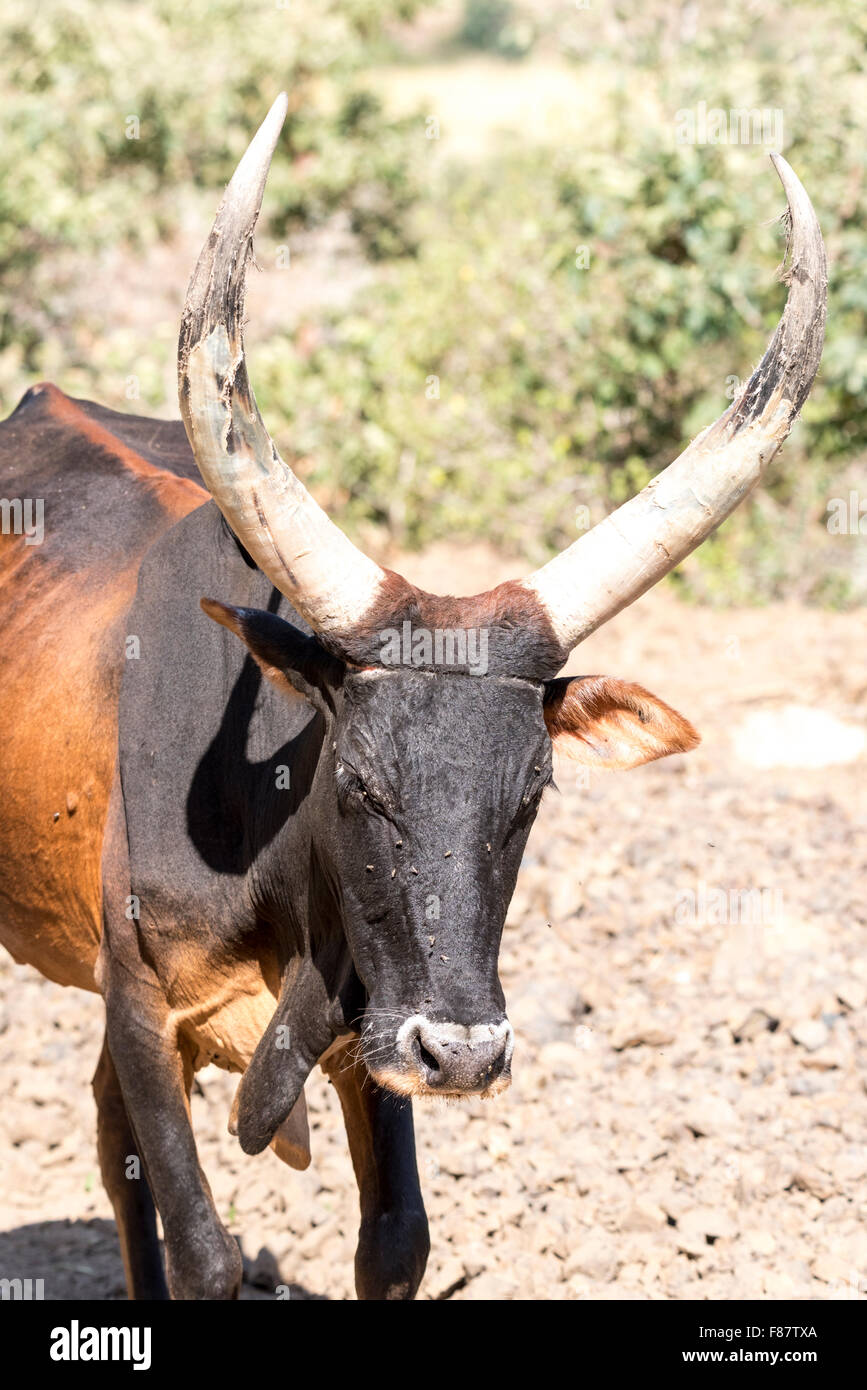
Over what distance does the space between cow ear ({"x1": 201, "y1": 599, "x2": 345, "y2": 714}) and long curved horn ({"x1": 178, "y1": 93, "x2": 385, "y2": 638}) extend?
152 mm

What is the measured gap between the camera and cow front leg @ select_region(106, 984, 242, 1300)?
394 centimetres

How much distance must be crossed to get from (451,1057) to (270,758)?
1.03 metres

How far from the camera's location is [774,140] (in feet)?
37.0

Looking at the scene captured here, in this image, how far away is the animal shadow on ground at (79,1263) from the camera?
5.19 meters

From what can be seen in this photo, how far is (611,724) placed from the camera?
3779 mm

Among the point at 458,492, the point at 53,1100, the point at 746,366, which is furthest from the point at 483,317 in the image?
the point at 53,1100

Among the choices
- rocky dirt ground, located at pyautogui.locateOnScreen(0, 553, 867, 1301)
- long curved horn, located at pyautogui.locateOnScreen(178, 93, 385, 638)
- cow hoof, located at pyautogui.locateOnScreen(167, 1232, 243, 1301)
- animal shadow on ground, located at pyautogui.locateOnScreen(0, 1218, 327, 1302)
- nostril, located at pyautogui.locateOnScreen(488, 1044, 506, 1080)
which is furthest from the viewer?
animal shadow on ground, located at pyautogui.locateOnScreen(0, 1218, 327, 1302)

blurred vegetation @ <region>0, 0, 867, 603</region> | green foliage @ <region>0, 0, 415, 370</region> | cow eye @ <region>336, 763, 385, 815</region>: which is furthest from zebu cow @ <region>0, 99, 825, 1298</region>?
green foliage @ <region>0, 0, 415, 370</region>

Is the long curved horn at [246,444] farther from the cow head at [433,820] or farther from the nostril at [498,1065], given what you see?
the nostril at [498,1065]

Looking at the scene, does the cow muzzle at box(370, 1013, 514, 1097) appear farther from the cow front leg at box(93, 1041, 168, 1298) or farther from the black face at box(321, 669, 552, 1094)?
the cow front leg at box(93, 1041, 168, 1298)

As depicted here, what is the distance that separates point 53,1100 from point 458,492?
24.5 ft

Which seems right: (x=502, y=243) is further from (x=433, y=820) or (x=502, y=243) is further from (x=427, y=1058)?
Result: (x=427, y=1058)

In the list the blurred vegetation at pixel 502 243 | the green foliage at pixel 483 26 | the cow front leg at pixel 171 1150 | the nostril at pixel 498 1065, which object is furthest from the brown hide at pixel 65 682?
the green foliage at pixel 483 26
